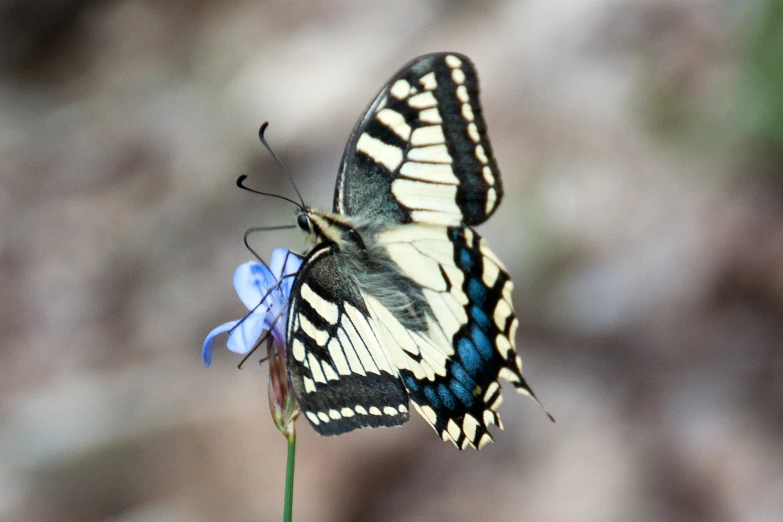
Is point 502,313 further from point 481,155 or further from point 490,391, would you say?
point 481,155

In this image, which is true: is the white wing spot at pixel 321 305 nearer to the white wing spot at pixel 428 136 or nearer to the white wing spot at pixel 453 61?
the white wing spot at pixel 428 136

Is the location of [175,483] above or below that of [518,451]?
above

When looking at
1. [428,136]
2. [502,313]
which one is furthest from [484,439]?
[428,136]

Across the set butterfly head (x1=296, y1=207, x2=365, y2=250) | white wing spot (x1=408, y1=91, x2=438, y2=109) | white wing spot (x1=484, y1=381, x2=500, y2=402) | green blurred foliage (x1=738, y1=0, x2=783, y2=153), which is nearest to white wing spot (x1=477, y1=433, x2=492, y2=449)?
white wing spot (x1=484, y1=381, x2=500, y2=402)

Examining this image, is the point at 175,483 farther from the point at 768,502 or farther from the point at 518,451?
the point at 768,502

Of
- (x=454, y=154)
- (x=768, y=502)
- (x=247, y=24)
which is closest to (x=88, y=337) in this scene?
(x=247, y=24)

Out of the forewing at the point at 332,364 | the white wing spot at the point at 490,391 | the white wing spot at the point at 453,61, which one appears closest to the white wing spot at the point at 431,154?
the white wing spot at the point at 453,61
